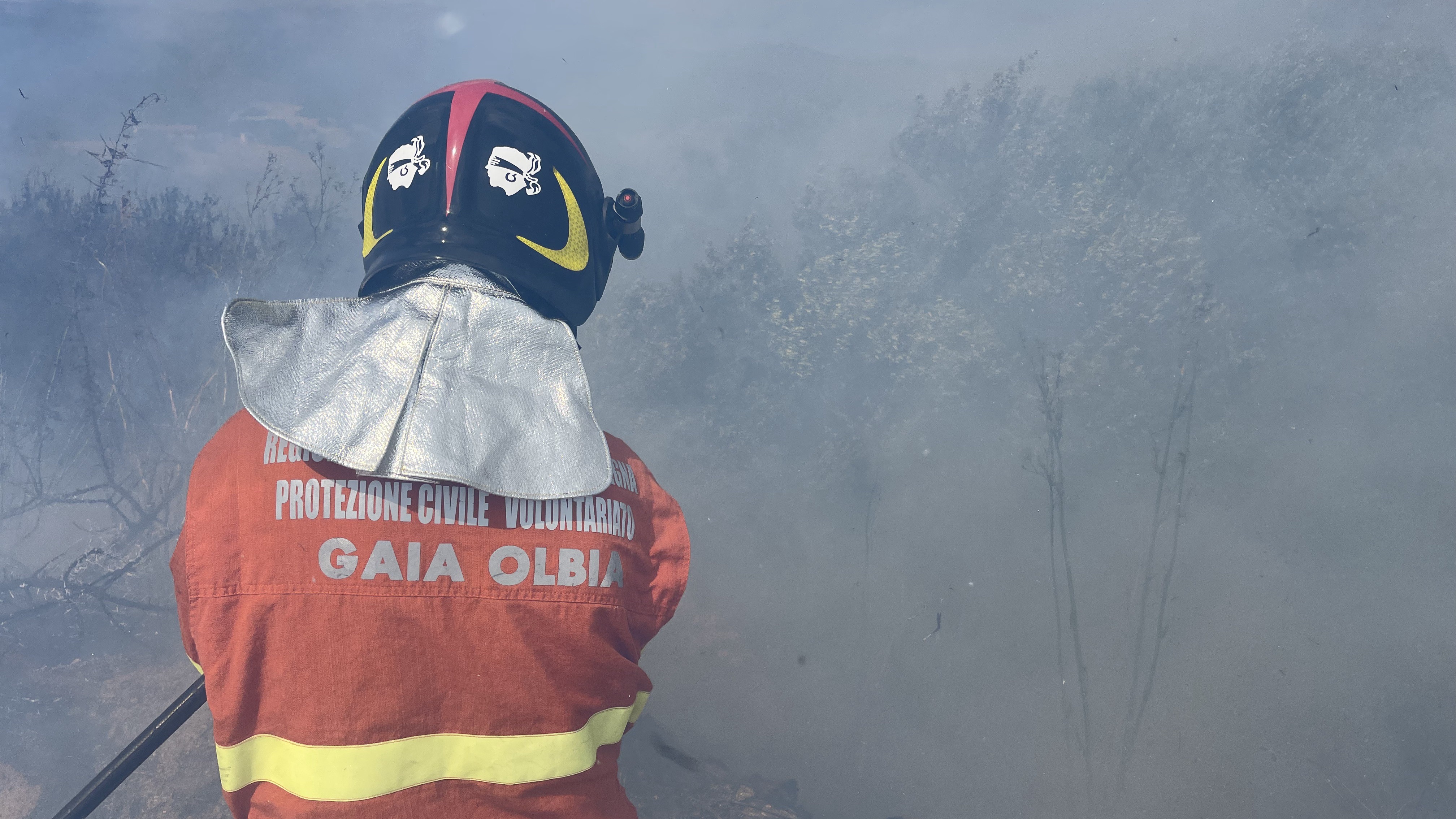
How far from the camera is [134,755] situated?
1668 millimetres

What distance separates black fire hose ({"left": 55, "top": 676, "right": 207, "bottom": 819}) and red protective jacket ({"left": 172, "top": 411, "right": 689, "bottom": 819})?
18.6 inches

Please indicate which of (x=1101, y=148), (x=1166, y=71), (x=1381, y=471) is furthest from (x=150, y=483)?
(x=1381, y=471)

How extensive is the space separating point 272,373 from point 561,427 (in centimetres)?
49

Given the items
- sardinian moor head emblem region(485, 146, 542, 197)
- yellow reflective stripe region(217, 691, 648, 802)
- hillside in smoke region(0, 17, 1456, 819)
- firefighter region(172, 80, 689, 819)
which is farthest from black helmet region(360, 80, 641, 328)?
hillside in smoke region(0, 17, 1456, 819)

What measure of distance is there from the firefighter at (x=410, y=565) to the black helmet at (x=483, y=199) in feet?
0.64

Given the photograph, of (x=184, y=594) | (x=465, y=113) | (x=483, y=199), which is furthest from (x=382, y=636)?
(x=465, y=113)

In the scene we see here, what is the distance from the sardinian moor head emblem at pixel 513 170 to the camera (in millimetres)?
1639

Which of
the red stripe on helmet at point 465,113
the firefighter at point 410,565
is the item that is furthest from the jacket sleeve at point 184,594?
the red stripe on helmet at point 465,113

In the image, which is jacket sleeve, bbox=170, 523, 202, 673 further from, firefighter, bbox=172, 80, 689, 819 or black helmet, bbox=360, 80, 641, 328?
black helmet, bbox=360, 80, 641, 328

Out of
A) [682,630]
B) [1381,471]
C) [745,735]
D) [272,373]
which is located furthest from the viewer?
[682,630]

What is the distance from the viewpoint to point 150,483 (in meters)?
3.72

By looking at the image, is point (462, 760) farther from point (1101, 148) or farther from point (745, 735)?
point (1101, 148)

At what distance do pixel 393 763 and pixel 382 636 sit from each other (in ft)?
0.75

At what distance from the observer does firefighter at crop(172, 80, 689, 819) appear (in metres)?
1.20
